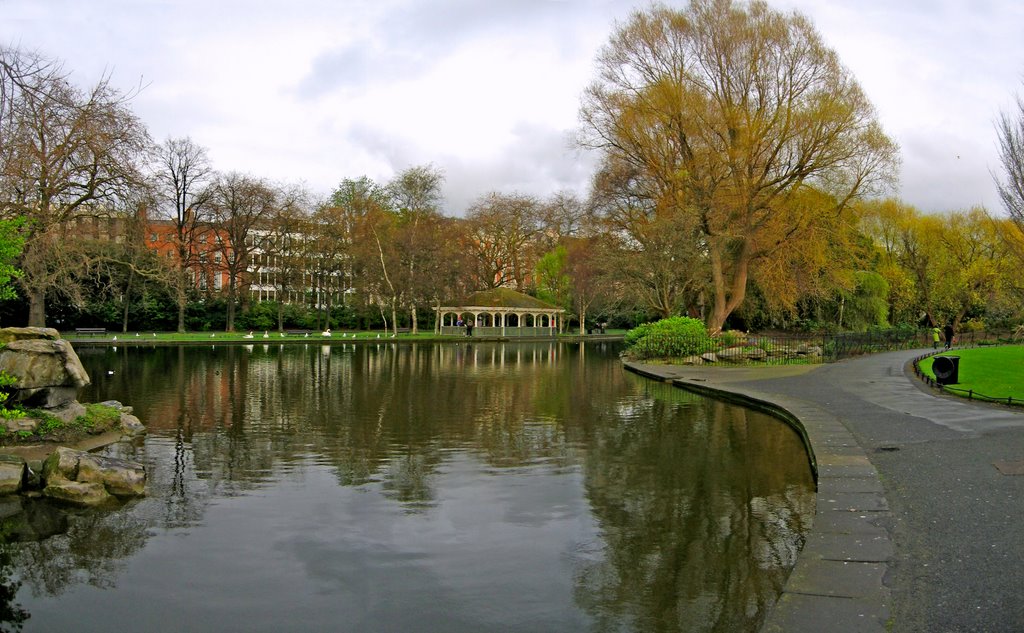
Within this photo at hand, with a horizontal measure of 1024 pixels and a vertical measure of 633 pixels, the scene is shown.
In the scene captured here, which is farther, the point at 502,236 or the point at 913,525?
the point at 502,236

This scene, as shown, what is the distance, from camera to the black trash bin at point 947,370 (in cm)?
1647

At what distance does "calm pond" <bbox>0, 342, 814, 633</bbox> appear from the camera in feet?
17.6

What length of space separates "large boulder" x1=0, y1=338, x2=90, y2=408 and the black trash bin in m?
17.6

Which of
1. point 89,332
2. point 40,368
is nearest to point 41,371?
point 40,368

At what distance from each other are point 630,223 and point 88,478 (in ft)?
102

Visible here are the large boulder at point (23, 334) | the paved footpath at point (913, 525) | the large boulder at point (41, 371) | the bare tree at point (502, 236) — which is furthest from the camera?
the bare tree at point (502, 236)

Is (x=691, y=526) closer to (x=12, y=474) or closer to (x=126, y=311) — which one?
(x=12, y=474)

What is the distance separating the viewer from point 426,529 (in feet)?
23.4

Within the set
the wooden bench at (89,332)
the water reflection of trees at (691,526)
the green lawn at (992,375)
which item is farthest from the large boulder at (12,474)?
the wooden bench at (89,332)

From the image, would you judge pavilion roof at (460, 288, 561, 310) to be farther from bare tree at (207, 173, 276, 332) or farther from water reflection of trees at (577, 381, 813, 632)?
water reflection of trees at (577, 381, 813, 632)

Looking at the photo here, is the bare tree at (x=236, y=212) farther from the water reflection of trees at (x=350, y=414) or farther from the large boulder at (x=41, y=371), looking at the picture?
the large boulder at (x=41, y=371)

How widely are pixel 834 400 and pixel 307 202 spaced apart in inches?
2050

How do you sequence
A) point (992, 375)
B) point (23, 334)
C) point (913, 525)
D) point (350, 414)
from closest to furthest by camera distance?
point (913, 525) → point (23, 334) → point (350, 414) → point (992, 375)

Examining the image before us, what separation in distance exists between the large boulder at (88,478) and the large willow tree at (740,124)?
26555 millimetres
